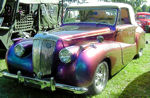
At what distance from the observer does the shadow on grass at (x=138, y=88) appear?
11.6 ft

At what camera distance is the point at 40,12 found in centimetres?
807

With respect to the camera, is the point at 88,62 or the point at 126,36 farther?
the point at 126,36

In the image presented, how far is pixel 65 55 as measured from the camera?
294 centimetres

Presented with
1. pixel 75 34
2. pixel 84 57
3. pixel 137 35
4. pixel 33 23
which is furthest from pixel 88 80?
pixel 33 23

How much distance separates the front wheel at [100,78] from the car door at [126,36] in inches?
35.2

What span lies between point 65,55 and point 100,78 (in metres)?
0.91

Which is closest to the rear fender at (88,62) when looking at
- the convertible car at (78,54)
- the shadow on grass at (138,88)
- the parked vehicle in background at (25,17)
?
the convertible car at (78,54)

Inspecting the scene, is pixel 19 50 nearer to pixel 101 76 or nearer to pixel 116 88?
pixel 101 76

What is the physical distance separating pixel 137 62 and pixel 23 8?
5.28 metres

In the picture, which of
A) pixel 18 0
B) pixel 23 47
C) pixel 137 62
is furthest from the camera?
pixel 18 0

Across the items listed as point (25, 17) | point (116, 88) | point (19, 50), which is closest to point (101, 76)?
point (116, 88)

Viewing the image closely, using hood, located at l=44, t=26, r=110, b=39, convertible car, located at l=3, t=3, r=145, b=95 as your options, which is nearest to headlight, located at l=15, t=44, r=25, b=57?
convertible car, located at l=3, t=3, r=145, b=95

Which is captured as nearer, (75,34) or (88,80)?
(88,80)

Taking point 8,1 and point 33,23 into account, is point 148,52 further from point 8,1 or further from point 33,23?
point 8,1
